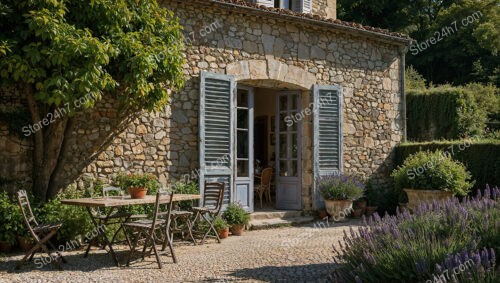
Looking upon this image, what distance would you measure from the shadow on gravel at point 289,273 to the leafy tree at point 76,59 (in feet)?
8.80

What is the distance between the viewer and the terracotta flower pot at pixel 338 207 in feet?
30.3

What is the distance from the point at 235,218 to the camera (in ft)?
26.6

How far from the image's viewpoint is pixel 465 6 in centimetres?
2030

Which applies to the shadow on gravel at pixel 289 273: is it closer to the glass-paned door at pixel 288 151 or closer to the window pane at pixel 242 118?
the window pane at pixel 242 118

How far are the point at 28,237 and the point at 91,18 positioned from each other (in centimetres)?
281

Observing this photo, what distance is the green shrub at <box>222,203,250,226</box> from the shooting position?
810cm

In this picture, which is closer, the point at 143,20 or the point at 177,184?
the point at 143,20

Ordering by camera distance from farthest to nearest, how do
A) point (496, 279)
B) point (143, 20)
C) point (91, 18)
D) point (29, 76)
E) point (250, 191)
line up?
point (250, 191) → point (143, 20) → point (91, 18) → point (29, 76) → point (496, 279)

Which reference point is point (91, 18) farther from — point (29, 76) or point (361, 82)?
point (361, 82)

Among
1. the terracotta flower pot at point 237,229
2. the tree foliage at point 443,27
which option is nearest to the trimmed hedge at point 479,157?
A: the terracotta flower pot at point 237,229

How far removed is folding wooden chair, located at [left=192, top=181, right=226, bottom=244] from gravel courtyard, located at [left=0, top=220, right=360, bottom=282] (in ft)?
1.00

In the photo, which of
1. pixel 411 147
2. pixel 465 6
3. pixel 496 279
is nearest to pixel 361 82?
pixel 411 147

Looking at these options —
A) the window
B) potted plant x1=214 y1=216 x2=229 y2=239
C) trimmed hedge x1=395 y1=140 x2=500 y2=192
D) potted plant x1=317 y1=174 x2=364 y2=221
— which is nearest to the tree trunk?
potted plant x1=214 y1=216 x2=229 y2=239

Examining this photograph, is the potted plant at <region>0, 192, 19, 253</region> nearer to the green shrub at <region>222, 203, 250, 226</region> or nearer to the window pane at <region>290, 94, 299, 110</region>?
the green shrub at <region>222, 203, 250, 226</region>
